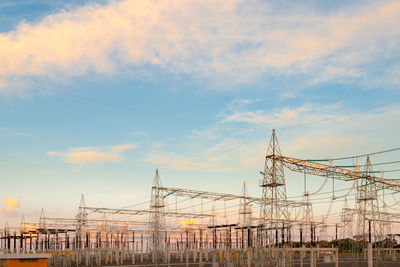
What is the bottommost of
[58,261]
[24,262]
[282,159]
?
[58,261]

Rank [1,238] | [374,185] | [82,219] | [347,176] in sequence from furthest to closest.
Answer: [1,238]
[82,219]
[374,185]
[347,176]

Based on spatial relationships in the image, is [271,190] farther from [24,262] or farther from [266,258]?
[24,262]

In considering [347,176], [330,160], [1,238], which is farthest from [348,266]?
[1,238]

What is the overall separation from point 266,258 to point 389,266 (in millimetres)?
18679

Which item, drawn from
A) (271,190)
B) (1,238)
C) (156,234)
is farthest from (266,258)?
(1,238)

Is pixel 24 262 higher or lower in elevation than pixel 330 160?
lower

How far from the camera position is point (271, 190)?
32.7m

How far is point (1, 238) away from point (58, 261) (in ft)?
120

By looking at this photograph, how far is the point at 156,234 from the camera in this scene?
147 feet

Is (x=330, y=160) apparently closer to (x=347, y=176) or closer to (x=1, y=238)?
(x=347, y=176)

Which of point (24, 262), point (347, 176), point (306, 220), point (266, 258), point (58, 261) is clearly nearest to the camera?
point (24, 262)

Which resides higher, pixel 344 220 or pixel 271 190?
pixel 271 190

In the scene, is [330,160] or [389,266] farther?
[389,266]

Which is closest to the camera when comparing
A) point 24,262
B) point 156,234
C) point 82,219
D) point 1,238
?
point 24,262
